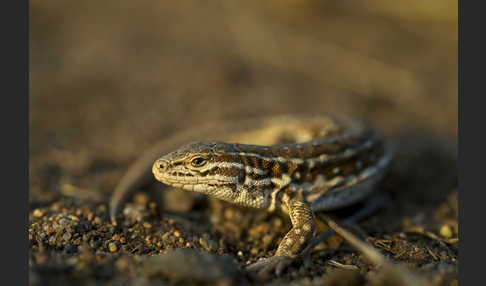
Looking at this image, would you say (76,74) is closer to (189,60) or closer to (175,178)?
(189,60)

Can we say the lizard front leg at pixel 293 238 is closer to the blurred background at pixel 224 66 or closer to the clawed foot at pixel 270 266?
the clawed foot at pixel 270 266

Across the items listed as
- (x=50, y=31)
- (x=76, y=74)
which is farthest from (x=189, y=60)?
(x=50, y=31)

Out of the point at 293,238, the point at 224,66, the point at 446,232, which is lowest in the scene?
the point at 446,232

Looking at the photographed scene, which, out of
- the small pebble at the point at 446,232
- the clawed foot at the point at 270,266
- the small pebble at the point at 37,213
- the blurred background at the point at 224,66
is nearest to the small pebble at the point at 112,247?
the small pebble at the point at 37,213

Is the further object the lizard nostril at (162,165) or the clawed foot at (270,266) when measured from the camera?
the lizard nostril at (162,165)

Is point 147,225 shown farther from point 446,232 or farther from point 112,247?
point 446,232

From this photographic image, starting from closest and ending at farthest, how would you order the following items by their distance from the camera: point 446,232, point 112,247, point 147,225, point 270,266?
point 270,266 < point 112,247 < point 147,225 < point 446,232

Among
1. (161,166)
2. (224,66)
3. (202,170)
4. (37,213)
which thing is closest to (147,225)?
(161,166)

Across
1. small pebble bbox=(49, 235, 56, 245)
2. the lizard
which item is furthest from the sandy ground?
the lizard
